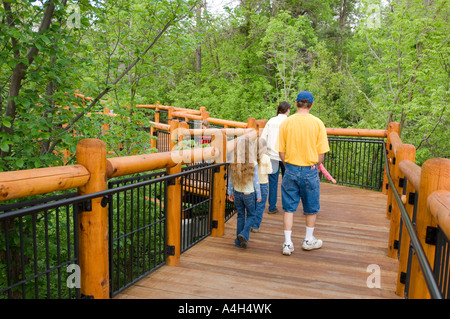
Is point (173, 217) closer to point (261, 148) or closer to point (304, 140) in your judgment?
point (304, 140)

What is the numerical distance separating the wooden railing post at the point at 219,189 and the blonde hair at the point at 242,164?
12.6 inches

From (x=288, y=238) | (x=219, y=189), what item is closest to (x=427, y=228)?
(x=288, y=238)

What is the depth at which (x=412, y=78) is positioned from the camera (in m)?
12.9

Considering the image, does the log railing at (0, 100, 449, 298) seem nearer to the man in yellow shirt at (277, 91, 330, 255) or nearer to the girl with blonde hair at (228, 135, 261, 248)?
the girl with blonde hair at (228, 135, 261, 248)

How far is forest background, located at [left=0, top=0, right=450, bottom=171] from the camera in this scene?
388cm

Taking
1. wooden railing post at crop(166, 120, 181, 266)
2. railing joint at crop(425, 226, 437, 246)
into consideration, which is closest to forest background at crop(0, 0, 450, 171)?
wooden railing post at crop(166, 120, 181, 266)

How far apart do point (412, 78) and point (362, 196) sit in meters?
6.61

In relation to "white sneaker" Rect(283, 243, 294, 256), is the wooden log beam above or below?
above

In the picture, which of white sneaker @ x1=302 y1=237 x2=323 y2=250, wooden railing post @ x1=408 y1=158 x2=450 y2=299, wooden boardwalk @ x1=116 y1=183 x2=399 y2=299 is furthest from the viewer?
white sneaker @ x1=302 y1=237 x2=323 y2=250

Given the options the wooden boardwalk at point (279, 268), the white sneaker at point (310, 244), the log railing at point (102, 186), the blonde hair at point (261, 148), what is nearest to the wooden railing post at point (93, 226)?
the log railing at point (102, 186)

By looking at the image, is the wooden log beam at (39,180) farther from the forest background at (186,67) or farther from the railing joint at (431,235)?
the railing joint at (431,235)

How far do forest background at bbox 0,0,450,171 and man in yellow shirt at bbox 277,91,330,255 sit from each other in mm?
2043

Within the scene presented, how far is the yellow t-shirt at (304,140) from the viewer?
14.8 ft
